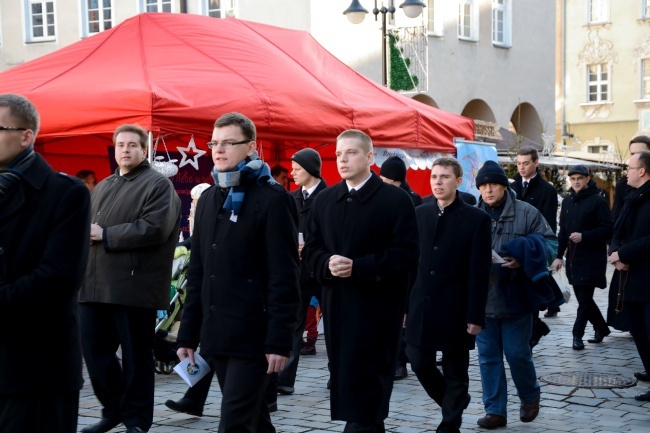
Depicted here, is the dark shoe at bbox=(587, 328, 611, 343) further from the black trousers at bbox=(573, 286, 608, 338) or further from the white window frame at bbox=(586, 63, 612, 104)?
the white window frame at bbox=(586, 63, 612, 104)

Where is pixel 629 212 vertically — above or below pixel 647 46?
below

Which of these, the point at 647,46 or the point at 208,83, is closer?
the point at 208,83

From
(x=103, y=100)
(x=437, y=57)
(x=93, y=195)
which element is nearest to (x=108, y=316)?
(x=93, y=195)

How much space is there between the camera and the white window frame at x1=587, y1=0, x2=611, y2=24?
47.3 meters

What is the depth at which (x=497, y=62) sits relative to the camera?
103 ft

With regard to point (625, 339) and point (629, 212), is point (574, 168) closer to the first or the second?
point (625, 339)

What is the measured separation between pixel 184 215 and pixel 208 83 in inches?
97.7

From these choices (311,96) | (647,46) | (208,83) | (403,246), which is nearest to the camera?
(403,246)

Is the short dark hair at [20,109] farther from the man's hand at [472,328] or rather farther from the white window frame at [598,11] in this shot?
the white window frame at [598,11]

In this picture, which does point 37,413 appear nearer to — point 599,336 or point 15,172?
point 15,172

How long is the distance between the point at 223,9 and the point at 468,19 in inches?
288

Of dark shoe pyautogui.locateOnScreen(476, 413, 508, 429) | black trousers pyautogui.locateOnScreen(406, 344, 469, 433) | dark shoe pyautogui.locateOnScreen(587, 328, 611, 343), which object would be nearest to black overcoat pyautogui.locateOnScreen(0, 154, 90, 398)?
black trousers pyautogui.locateOnScreen(406, 344, 469, 433)

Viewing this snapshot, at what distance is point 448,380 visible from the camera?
6879mm

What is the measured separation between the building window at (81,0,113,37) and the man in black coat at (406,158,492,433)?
928 inches
